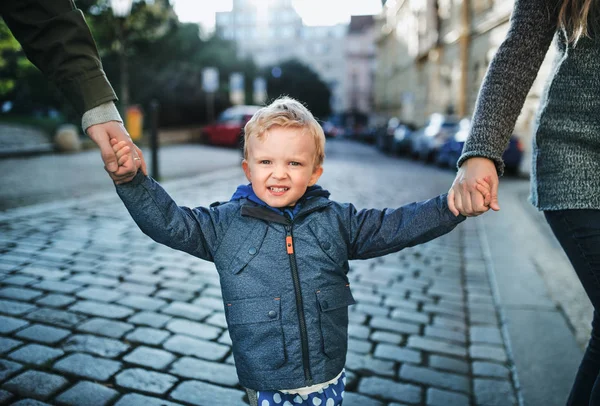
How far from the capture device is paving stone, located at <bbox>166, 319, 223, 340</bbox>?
126 inches

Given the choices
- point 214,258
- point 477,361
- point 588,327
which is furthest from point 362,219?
point 588,327

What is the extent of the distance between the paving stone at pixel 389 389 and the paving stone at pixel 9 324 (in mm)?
1901

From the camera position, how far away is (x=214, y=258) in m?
1.83

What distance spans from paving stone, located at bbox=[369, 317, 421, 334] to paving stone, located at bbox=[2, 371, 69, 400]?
185 centimetres

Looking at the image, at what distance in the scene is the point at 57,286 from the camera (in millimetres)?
3857

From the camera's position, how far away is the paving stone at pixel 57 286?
12.4 feet

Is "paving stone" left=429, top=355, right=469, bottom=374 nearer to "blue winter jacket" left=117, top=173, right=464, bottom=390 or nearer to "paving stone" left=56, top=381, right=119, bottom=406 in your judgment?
"blue winter jacket" left=117, top=173, right=464, bottom=390

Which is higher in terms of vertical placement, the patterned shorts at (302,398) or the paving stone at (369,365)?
the patterned shorts at (302,398)

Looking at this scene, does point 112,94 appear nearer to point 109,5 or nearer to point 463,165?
point 463,165

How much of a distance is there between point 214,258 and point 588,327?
281 cm

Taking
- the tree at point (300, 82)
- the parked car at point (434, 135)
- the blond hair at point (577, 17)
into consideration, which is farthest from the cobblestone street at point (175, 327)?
the tree at point (300, 82)

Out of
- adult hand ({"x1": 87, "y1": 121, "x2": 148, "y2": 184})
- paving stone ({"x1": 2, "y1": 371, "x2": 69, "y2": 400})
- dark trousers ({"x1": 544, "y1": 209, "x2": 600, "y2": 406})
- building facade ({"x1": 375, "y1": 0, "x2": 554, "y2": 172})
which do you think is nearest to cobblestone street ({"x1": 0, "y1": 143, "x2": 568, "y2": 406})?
paving stone ({"x1": 2, "y1": 371, "x2": 69, "y2": 400})

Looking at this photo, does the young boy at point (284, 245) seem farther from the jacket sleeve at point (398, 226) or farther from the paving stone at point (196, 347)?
the paving stone at point (196, 347)

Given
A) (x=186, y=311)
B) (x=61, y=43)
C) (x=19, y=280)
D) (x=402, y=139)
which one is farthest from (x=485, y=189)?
(x=402, y=139)
